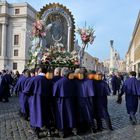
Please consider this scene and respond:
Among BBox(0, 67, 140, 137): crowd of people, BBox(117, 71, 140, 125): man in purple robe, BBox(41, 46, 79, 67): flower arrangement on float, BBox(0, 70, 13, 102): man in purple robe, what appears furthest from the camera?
BBox(0, 70, 13, 102): man in purple robe

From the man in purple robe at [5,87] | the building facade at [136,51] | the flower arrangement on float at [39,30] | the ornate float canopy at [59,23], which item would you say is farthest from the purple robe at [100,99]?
the building facade at [136,51]

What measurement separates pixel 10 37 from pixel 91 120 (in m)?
64.4

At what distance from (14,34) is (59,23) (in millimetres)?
49454

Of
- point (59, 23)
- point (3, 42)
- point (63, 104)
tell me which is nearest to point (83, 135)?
point (63, 104)

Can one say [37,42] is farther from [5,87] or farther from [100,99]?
[100,99]

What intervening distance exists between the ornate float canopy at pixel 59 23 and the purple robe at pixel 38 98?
1317 cm

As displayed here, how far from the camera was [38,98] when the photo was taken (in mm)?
8961

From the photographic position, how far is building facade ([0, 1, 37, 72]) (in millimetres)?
69688

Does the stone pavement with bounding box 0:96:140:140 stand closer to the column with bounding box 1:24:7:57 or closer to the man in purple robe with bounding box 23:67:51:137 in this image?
the man in purple robe with bounding box 23:67:51:137

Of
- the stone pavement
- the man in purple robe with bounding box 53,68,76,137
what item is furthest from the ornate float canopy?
the man in purple robe with bounding box 53,68,76,137

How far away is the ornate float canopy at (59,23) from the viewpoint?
74.7 feet

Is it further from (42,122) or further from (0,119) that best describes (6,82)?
(42,122)

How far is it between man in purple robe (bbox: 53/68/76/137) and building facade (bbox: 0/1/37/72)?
60.9 metres

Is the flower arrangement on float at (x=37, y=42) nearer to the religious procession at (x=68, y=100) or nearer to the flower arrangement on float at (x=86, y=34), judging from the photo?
the flower arrangement on float at (x=86, y=34)
